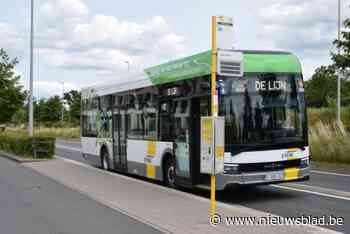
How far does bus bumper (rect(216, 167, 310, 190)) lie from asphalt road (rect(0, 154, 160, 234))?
92.1 inches

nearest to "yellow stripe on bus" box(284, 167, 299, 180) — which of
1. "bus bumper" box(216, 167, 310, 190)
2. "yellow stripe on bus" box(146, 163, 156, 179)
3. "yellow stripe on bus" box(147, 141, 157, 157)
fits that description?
"bus bumper" box(216, 167, 310, 190)

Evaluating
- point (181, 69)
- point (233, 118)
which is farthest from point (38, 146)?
point (233, 118)

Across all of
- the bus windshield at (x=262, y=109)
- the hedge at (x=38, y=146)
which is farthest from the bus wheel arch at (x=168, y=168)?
the hedge at (x=38, y=146)

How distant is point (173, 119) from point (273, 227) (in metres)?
5.32

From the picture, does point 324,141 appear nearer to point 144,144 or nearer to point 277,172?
point 144,144

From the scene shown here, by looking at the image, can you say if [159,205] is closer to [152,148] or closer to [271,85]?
[271,85]

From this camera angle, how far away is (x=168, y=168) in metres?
13.6

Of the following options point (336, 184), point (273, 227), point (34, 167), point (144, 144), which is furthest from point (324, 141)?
point (273, 227)

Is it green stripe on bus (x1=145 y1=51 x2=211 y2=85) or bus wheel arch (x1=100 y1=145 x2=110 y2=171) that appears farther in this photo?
bus wheel arch (x1=100 y1=145 x2=110 y2=171)

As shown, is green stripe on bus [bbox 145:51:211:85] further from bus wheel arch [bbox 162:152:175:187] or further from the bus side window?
bus wheel arch [bbox 162:152:175:187]

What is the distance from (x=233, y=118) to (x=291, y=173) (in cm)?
176

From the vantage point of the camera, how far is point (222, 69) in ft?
27.8

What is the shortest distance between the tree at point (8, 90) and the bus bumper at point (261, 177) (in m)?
27.9

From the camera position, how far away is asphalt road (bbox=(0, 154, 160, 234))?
8.59 m
